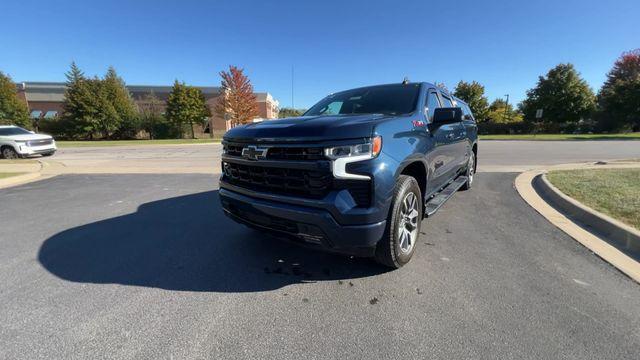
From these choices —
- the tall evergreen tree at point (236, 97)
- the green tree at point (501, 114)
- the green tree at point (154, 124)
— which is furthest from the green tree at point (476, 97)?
the green tree at point (154, 124)

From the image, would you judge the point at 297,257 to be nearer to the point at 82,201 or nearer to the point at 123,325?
the point at 123,325

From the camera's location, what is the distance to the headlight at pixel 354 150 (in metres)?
2.40

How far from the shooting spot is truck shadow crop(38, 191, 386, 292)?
2.84m

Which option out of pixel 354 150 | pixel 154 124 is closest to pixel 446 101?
pixel 354 150

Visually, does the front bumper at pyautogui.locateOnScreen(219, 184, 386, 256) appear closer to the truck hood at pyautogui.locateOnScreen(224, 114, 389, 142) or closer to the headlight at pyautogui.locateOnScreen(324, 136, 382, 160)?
the headlight at pyautogui.locateOnScreen(324, 136, 382, 160)

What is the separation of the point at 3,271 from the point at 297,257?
294 centimetres

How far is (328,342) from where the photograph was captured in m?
2.02

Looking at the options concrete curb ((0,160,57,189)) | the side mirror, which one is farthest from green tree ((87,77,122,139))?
the side mirror

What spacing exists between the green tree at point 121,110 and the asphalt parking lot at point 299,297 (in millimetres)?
38707

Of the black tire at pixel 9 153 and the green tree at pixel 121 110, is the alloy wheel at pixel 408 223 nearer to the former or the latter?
the black tire at pixel 9 153

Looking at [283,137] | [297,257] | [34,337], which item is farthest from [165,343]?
[283,137]

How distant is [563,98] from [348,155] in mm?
51757

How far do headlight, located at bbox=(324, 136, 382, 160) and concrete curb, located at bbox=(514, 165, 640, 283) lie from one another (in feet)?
8.67

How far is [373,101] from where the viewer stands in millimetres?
3914
